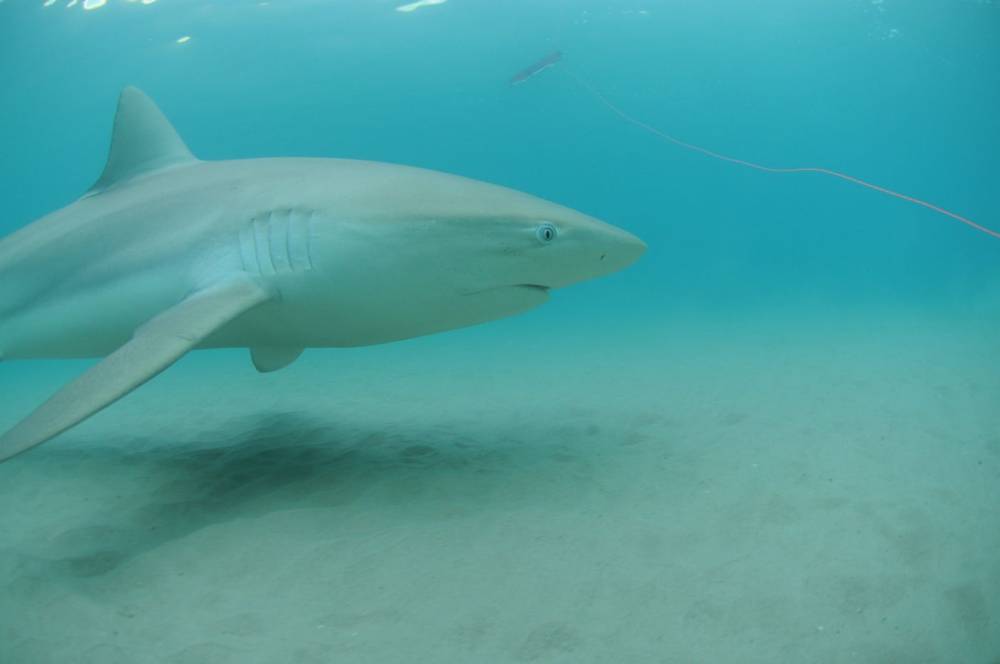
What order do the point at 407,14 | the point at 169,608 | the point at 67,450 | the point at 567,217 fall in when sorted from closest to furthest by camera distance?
the point at 169,608 < the point at 567,217 < the point at 67,450 < the point at 407,14

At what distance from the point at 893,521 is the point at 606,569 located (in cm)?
145

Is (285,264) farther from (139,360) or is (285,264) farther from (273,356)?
(273,356)

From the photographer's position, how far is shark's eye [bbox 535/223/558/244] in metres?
2.65

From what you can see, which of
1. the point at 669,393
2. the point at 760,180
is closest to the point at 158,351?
the point at 669,393

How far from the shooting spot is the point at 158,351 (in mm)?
2309

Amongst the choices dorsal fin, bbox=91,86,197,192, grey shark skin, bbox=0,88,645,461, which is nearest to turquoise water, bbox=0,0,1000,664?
grey shark skin, bbox=0,88,645,461

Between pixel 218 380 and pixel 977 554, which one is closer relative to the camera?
pixel 977 554

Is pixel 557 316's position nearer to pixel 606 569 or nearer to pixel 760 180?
pixel 606 569

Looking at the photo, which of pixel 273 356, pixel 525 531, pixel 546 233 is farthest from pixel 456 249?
pixel 273 356

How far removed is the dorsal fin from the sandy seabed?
7.00 feet

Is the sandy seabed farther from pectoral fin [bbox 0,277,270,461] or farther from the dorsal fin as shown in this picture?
the dorsal fin

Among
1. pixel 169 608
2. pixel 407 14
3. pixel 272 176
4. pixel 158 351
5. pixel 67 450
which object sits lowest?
pixel 67 450

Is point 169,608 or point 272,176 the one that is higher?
point 272,176

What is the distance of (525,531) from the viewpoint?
2.57 meters
